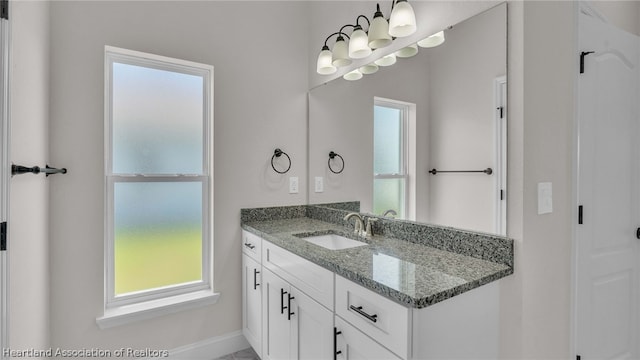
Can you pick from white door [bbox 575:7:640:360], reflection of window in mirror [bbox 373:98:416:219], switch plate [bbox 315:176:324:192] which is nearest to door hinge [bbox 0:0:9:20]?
reflection of window in mirror [bbox 373:98:416:219]

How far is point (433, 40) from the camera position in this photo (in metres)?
1.62

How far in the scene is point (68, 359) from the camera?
5.97 feet

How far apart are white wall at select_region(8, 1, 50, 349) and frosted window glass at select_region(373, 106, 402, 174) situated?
66.4 inches

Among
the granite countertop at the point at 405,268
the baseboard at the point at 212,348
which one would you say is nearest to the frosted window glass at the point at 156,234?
the baseboard at the point at 212,348

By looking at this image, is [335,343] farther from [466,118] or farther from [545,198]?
[466,118]

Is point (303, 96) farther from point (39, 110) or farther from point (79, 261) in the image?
point (79, 261)

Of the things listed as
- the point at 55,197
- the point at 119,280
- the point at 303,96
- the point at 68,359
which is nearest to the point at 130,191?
the point at 55,197

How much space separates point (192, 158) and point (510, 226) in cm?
188

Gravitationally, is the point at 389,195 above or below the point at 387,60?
below

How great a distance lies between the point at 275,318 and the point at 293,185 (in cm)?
101

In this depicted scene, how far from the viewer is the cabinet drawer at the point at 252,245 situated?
2.05m

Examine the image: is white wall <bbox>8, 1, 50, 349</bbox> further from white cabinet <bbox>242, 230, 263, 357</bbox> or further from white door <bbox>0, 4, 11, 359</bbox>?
white cabinet <bbox>242, 230, 263, 357</bbox>

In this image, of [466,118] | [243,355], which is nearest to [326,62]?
[466,118]

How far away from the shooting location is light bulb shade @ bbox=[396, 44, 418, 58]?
172 centimetres
